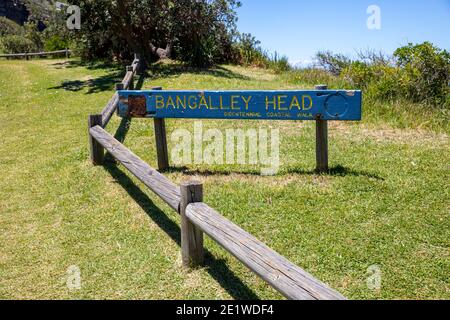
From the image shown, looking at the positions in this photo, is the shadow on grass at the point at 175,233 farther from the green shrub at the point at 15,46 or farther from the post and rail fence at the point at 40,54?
the green shrub at the point at 15,46

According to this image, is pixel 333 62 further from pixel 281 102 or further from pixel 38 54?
pixel 38 54

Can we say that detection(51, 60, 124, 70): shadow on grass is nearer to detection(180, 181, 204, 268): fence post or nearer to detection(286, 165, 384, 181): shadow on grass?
detection(286, 165, 384, 181): shadow on grass

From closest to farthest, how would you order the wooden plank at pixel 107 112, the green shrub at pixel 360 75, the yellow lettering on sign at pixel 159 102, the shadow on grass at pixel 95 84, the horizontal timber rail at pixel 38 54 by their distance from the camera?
the yellow lettering on sign at pixel 159 102 < the wooden plank at pixel 107 112 < the green shrub at pixel 360 75 < the shadow on grass at pixel 95 84 < the horizontal timber rail at pixel 38 54

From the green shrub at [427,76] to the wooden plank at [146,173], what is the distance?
7.25m

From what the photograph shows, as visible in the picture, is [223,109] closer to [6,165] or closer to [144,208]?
[144,208]

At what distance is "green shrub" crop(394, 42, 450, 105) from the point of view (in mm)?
9805

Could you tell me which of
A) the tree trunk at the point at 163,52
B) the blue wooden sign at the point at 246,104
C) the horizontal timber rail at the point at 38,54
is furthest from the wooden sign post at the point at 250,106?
the horizontal timber rail at the point at 38,54

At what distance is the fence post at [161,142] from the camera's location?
6.11 metres

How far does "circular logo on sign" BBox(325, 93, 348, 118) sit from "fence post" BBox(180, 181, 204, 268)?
2.35 metres

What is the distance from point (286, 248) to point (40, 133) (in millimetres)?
6909

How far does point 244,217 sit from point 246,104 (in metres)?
1.56

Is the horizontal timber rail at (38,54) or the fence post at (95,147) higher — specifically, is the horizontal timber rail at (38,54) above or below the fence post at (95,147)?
above

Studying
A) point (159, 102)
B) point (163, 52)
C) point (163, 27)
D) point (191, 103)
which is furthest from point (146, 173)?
point (163, 52)

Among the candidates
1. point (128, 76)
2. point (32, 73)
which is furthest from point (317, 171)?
point (32, 73)
